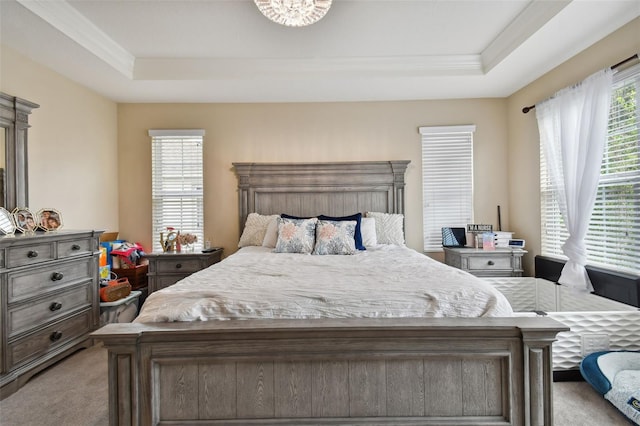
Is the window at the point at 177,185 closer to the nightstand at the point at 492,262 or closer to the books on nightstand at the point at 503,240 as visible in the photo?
the nightstand at the point at 492,262

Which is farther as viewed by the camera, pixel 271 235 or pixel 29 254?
pixel 271 235

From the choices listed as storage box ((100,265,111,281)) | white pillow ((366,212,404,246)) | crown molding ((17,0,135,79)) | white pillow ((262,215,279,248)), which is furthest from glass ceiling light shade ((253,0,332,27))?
storage box ((100,265,111,281))

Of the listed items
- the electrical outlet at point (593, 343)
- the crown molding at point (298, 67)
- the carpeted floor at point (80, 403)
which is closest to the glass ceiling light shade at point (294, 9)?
the crown molding at point (298, 67)

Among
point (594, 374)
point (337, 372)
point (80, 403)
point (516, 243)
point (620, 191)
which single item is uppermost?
point (620, 191)

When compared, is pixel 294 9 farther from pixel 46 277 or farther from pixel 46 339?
pixel 46 339

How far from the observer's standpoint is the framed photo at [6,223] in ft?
7.27

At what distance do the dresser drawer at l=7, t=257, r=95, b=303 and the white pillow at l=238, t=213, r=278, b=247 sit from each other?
1.39 metres

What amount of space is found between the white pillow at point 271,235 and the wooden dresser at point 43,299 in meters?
1.51

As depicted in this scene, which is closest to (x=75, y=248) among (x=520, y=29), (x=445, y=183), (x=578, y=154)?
(x=445, y=183)

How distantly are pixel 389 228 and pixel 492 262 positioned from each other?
1.12 m

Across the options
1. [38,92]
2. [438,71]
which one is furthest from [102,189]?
[438,71]

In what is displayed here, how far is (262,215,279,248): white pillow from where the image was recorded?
3.15 meters

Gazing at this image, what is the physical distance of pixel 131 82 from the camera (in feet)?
10.2

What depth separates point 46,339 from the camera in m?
2.27
